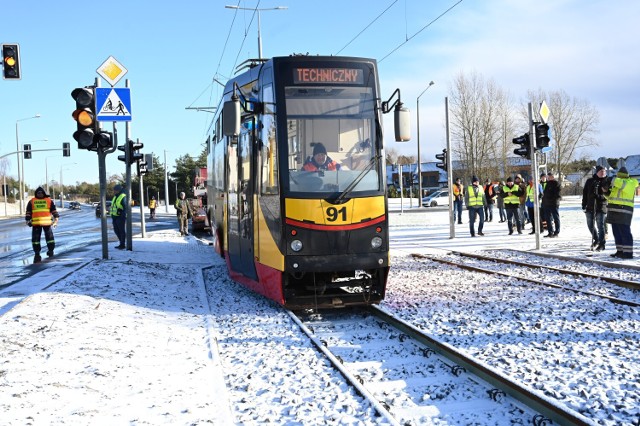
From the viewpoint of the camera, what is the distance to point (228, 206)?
10.7 meters

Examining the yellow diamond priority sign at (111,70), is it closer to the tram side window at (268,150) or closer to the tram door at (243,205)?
the tram door at (243,205)

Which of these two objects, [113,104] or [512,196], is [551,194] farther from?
[113,104]

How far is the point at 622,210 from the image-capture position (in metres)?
12.5

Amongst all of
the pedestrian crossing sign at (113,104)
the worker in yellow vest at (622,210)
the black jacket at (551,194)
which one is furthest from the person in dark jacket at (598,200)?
the pedestrian crossing sign at (113,104)

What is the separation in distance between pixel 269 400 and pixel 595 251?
11.6 meters

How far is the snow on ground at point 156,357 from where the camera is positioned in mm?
4430

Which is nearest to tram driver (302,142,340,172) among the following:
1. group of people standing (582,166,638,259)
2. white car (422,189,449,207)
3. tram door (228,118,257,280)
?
tram door (228,118,257,280)

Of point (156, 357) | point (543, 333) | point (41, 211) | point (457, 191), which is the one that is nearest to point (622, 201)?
point (543, 333)

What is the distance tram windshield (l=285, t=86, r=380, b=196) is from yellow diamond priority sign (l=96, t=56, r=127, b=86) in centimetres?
646

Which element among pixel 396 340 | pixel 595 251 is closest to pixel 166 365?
pixel 396 340

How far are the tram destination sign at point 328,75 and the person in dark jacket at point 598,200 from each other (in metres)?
8.06

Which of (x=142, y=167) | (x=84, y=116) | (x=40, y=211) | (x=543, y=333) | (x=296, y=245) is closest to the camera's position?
(x=543, y=333)

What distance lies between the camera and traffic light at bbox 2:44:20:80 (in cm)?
1573

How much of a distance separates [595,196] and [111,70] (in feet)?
36.9
